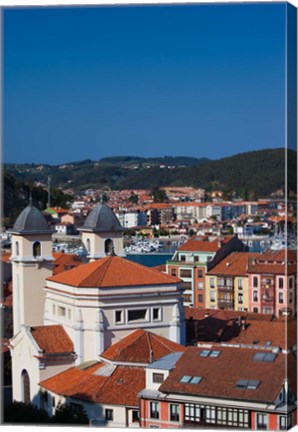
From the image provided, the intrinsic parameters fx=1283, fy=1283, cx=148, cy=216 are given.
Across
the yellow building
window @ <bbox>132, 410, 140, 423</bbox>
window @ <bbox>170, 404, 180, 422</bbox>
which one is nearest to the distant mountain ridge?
the yellow building

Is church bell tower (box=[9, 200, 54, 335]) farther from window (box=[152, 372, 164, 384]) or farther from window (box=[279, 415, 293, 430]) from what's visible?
window (box=[279, 415, 293, 430])

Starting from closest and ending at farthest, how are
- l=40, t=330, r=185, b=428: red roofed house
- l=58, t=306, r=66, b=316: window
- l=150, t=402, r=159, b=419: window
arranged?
l=150, t=402, r=159, b=419: window → l=40, t=330, r=185, b=428: red roofed house → l=58, t=306, r=66, b=316: window

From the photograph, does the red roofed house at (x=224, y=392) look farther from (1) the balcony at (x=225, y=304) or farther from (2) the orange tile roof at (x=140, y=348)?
(1) the balcony at (x=225, y=304)

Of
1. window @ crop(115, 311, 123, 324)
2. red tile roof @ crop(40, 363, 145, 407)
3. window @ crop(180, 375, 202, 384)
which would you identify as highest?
window @ crop(115, 311, 123, 324)

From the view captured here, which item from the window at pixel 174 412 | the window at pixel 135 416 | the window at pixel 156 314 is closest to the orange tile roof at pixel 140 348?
the window at pixel 156 314

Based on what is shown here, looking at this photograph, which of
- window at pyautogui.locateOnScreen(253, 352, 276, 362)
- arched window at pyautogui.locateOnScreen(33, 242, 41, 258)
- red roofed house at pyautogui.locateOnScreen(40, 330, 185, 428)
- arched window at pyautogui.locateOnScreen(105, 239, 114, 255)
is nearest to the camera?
window at pyautogui.locateOnScreen(253, 352, 276, 362)

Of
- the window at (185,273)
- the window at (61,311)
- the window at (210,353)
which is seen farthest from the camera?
the window at (61,311)

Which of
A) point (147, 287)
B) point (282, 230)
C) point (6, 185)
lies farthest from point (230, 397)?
point (6, 185)

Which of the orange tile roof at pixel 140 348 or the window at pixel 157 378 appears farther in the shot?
the orange tile roof at pixel 140 348

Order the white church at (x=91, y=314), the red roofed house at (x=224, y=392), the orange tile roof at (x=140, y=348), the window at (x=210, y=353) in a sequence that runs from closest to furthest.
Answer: the red roofed house at (x=224, y=392) < the window at (x=210, y=353) < the orange tile roof at (x=140, y=348) < the white church at (x=91, y=314)
